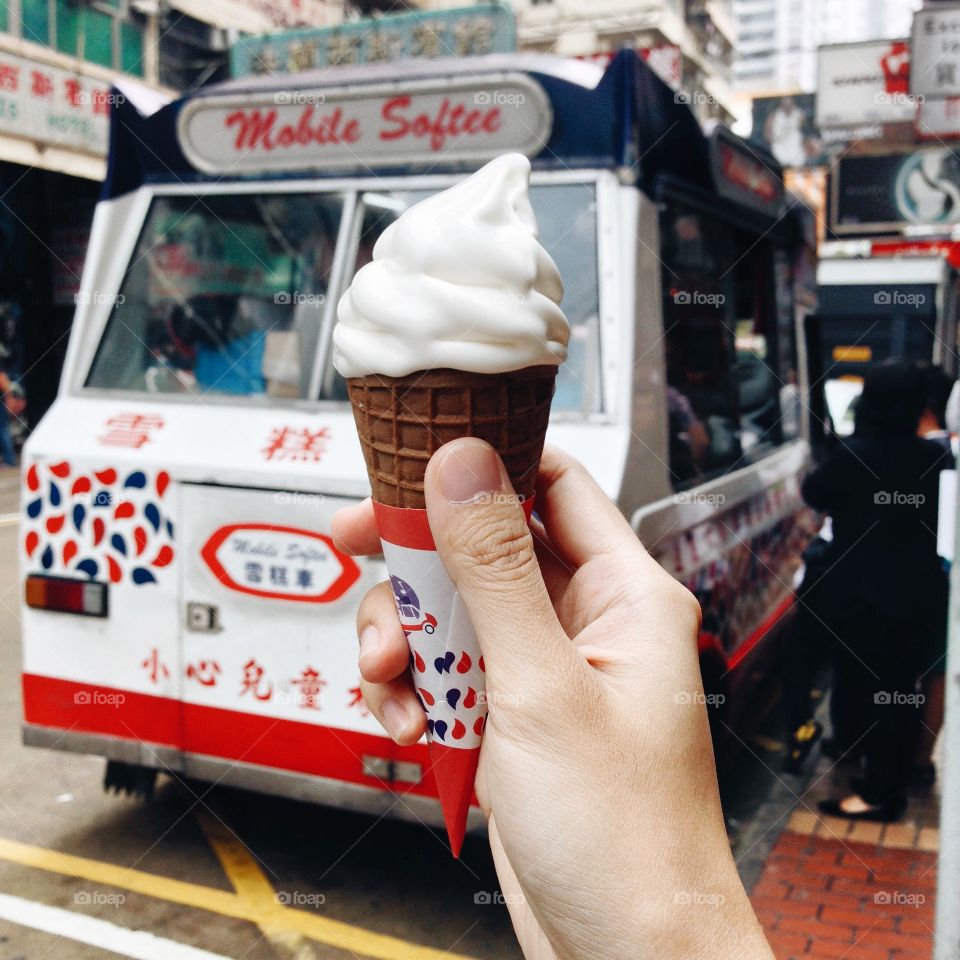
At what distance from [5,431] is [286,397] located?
1286 cm

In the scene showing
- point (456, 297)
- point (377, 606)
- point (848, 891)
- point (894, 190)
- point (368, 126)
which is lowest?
A: point (848, 891)

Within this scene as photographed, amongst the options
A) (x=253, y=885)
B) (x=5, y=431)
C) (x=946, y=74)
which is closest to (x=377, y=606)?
(x=253, y=885)

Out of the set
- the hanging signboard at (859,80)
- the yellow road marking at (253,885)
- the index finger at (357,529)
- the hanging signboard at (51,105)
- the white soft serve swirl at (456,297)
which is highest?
the hanging signboard at (51,105)

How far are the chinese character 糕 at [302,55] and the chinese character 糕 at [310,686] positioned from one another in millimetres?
2973

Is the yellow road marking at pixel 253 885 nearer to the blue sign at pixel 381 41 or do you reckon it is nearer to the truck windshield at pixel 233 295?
the truck windshield at pixel 233 295

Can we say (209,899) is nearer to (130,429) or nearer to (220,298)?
(130,429)

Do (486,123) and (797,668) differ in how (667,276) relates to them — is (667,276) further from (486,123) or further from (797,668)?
(797,668)

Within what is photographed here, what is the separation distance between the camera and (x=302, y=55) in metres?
5.25

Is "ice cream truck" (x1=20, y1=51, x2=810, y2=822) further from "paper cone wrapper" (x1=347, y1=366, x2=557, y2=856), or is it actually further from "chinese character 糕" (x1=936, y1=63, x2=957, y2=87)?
"chinese character 糕" (x1=936, y1=63, x2=957, y2=87)

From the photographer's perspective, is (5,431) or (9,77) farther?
(5,431)

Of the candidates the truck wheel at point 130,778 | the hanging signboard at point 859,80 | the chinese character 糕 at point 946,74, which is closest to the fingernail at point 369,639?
the truck wheel at point 130,778

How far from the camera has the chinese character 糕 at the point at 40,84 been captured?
1484cm

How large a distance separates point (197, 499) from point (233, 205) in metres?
1.27

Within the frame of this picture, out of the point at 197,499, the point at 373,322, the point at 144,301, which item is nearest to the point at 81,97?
the point at 144,301
